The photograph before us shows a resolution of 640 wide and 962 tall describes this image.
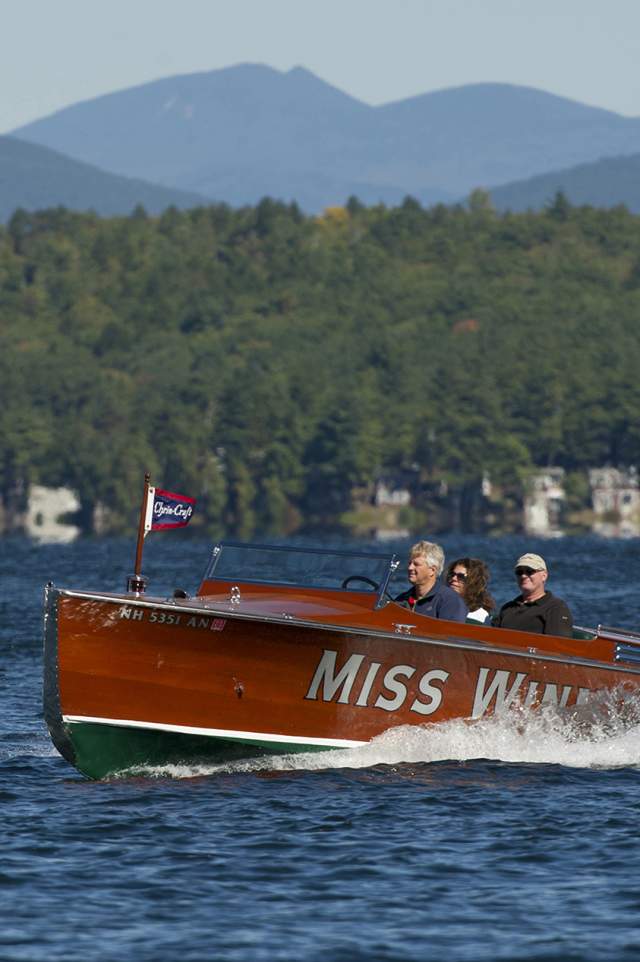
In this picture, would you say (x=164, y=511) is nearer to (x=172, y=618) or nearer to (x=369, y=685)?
(x=172, y=618)

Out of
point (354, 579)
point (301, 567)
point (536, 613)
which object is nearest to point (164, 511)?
point (301, 567)

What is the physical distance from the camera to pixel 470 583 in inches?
755

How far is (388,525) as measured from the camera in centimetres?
15838

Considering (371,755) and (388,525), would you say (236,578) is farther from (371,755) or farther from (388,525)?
(388,525)

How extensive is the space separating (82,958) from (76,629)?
5386mm

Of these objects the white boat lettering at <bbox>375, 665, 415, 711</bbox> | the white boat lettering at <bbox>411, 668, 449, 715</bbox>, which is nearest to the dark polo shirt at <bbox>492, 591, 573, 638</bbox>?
the white boat lettering at <bbox>411, 668, 449, 715</bbox>

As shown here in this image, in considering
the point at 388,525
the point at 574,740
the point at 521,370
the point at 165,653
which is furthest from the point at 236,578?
the point at 521,370

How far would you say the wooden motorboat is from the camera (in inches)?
683

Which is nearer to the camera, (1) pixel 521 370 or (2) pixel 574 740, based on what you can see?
(2) pixel 574 740

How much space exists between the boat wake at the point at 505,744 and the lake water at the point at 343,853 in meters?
0.02

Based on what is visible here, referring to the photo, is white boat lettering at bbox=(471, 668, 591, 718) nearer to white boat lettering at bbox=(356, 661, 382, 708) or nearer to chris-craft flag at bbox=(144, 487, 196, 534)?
white boat lettering at bbox=(356, 661, 382, 708)

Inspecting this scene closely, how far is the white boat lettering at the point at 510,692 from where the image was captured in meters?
18.2

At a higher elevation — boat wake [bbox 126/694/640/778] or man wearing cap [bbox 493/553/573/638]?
man wearing cap [bbox 493/553/573/638]

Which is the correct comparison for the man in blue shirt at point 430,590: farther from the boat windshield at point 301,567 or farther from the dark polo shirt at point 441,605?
the boat windshield at point 301,567
